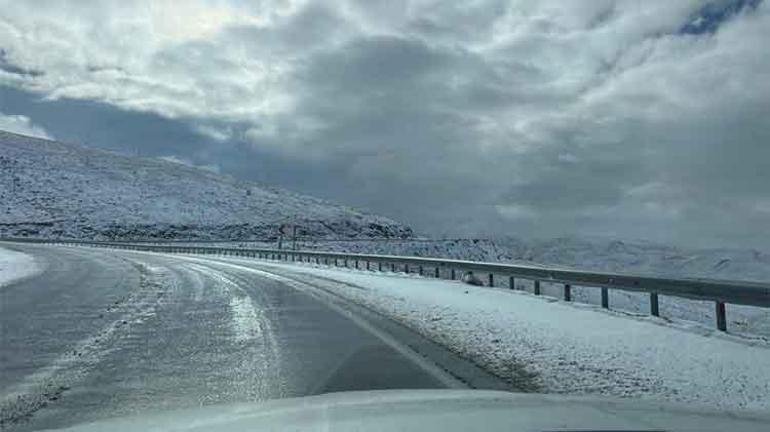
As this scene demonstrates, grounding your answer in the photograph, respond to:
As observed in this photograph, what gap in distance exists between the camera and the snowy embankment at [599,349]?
25.5ft

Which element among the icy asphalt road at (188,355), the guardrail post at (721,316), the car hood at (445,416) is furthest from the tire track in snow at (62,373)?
the guardrail post at (721,316)

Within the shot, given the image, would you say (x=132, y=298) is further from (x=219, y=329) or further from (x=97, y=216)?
(x=97, y=216)

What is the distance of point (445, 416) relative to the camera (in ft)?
16.0

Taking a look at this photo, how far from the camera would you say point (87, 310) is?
49.1 feet

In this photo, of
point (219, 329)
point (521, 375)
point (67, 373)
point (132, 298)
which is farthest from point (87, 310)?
point (521, 375)

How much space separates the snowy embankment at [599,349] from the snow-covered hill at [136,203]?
9610cm

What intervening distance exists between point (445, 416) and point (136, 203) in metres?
124

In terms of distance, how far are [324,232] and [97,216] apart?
3400 centimetres

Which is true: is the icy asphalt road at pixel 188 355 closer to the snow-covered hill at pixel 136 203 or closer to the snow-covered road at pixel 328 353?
the snow-covered road at pixel 328 353

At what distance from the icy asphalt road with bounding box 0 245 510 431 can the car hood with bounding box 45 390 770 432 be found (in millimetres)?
1533

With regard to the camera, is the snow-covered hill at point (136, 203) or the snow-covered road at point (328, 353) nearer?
the snow-covered road at point (328, 353)

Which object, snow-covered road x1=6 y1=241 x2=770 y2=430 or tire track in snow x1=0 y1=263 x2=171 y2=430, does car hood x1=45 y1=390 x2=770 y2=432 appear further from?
tire track in snow x1=0 y1=263 x2=171 y2=430

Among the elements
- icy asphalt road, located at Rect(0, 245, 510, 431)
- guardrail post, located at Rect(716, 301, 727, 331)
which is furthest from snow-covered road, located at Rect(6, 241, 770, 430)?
guardrail post, located at Rect(716, 301, 727, 331)

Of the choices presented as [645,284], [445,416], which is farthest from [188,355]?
[645,284]
